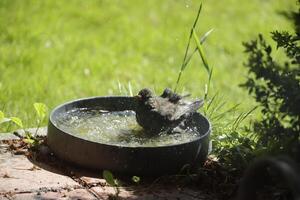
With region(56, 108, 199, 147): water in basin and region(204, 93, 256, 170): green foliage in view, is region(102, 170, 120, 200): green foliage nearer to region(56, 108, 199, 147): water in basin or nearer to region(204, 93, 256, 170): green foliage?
region(56, 108, 199, 147): water in basin

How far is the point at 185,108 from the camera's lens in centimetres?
528

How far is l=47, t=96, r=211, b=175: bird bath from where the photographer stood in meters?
4.54

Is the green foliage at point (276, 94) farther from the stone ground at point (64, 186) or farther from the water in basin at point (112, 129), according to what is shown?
the water in basin at point (112, 129)

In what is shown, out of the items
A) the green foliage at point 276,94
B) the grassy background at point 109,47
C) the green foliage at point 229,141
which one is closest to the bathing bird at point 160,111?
the green foliage at point 229,141

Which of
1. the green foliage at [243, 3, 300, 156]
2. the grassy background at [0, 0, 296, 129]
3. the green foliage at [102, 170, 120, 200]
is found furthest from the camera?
the grassy background at [0, 0, 296, 129]

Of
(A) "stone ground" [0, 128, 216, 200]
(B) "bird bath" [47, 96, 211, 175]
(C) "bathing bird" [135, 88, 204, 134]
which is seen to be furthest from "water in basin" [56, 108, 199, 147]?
(A) "stone ground" [0, 128, 216, 200]

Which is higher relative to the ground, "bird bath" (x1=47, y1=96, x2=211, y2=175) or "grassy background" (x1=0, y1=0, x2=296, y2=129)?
"bird bath" (x1=47, y1=96, x2=211, y2=175)

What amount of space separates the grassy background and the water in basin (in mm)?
798

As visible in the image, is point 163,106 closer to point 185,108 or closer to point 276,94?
point 185,108

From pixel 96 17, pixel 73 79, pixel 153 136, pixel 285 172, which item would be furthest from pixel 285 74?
pixel 96 17

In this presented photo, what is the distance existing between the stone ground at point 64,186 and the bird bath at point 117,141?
11cm

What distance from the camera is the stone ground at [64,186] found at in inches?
171

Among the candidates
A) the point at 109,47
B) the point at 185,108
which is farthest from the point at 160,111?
the point at 109,47

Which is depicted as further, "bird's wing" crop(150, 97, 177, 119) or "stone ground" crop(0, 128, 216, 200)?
"bird's wing" crop(150, 97, 177, 119)
